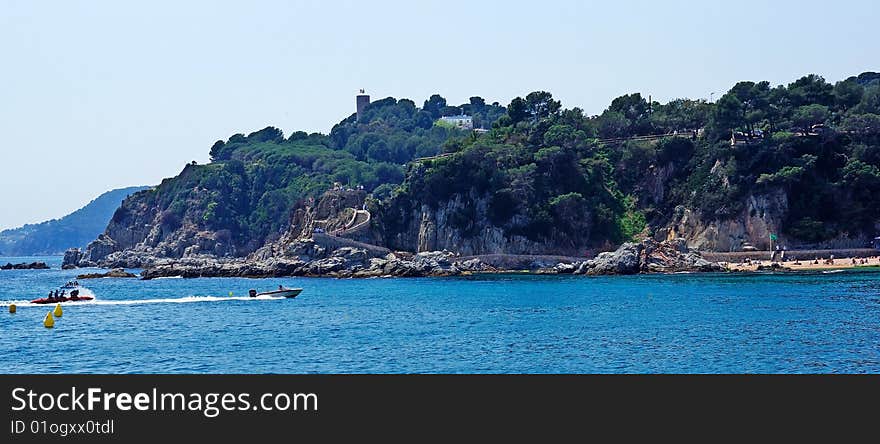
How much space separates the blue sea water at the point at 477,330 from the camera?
108 ft

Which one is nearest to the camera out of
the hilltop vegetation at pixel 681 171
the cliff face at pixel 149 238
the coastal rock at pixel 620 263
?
the coastal rock at pixel 620 263

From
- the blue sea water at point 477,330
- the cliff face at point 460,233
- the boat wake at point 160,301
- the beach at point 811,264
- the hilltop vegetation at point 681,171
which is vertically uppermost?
the hilltop vegetation at point 681,171

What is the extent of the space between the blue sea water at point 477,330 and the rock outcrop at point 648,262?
11.2m

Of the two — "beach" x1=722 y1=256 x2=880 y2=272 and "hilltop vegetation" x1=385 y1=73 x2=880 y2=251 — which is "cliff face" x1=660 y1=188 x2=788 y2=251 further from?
"beach" x1=722 y1=256 x2=880 y2=272

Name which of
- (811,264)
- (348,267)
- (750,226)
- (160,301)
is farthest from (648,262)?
(160,301)

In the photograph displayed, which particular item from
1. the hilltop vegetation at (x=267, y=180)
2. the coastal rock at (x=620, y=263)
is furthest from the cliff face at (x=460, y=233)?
the hilltop vegetation at (x=267, y=180)

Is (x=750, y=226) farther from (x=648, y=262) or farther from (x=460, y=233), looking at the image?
(x=460, y=233)

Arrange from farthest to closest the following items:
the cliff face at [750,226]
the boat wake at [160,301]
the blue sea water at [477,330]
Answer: the cliff face at [750,226]
the boat wake at [160,301]
the blue sea water at [477,330]

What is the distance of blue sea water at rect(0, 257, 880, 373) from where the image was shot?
1292 inches

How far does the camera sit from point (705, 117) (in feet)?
348

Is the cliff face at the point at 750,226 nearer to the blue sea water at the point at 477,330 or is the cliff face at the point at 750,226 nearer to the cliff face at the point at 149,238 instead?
the blue sea water at the point at 477,330

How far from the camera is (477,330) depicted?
42.8 meters

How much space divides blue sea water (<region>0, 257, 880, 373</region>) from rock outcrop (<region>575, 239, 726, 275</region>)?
11196mm
